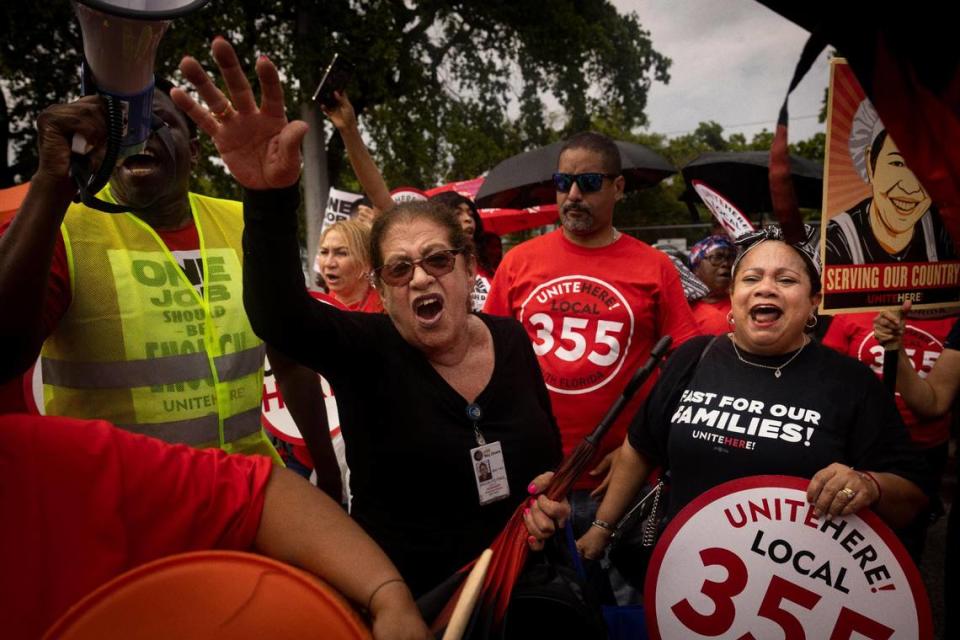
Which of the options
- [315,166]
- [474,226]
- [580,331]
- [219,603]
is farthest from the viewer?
[315,166]

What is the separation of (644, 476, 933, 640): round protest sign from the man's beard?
1.47 meters

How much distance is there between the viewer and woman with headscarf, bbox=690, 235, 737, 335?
3799 millimetres

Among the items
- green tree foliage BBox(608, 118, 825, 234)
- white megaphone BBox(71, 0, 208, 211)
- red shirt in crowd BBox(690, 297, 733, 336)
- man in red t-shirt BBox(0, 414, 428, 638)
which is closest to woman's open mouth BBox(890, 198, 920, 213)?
man in red t-shirt BBox(0, 414, 428, 638)

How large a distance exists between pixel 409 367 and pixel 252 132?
0.73 metres

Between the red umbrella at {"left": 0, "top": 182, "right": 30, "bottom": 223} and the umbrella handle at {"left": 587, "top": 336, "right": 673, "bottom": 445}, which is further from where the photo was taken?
the red umbrella at {"left": 0, "top": 182, "right": 30, "bottom": 223}

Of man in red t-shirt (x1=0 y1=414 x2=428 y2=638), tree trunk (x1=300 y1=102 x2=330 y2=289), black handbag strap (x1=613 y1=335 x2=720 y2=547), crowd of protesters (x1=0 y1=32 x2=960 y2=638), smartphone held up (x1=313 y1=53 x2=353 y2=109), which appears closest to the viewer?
man in red t-shirt (x1=0 y1=414 x2=428 y2=638)

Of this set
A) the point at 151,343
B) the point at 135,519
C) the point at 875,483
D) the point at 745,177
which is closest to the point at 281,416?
the point at 151,343

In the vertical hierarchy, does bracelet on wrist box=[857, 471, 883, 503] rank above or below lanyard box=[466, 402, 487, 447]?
below

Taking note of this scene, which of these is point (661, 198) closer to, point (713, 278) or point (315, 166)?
point (315, 166)

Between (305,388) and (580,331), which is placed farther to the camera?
(580,331)

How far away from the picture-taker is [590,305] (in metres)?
2.80

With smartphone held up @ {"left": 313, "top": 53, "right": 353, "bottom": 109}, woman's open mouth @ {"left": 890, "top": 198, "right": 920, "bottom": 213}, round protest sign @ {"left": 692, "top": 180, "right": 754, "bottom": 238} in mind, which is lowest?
woman's open mouth @ {"left": 890, "top": 198, "right": 920, "bottom": 213}

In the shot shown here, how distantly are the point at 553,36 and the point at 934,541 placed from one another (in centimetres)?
1250

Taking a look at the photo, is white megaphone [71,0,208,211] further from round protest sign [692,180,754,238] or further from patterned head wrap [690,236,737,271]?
patterned head wrap [690,236,737,271]
